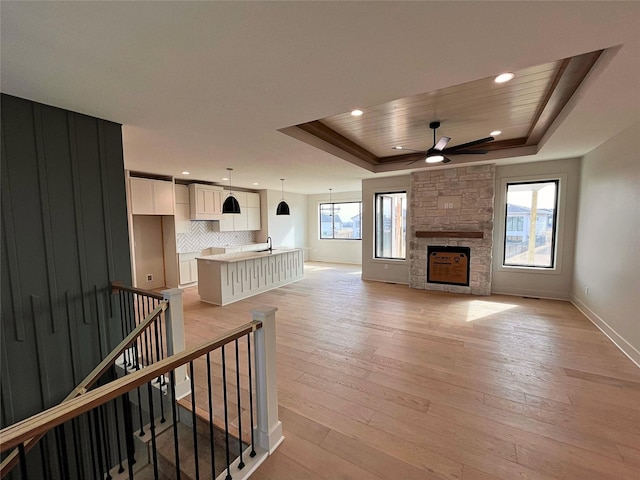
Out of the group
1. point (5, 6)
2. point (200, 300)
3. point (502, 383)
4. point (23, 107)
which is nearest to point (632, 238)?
point (502, 383)

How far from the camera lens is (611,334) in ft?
11.2

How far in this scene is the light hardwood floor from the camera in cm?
178

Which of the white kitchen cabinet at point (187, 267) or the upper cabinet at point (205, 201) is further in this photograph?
the upper cabinet at point (205, 201)

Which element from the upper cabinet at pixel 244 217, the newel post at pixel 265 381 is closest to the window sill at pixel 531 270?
the newel post at pixel 265 381

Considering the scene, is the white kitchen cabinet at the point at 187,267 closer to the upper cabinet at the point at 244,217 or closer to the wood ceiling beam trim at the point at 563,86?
the upper cabinet at the point at 244,217

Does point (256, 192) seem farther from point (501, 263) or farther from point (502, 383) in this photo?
point (502, 383)

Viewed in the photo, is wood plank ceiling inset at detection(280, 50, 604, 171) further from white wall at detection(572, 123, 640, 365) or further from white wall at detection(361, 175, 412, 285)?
white wall at detection(361, 175, 412, 285)

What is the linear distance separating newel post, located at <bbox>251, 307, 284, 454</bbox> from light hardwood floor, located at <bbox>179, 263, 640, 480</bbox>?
0.14 metres

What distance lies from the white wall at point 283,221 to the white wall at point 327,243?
0.77ft

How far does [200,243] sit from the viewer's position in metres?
7.21

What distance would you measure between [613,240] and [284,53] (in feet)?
14.8

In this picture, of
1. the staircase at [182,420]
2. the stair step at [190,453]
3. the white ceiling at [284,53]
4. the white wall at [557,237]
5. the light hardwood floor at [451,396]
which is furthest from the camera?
the white wall at [557,237]

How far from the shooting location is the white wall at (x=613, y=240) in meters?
3.02

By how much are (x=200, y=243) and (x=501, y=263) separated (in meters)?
7.10
